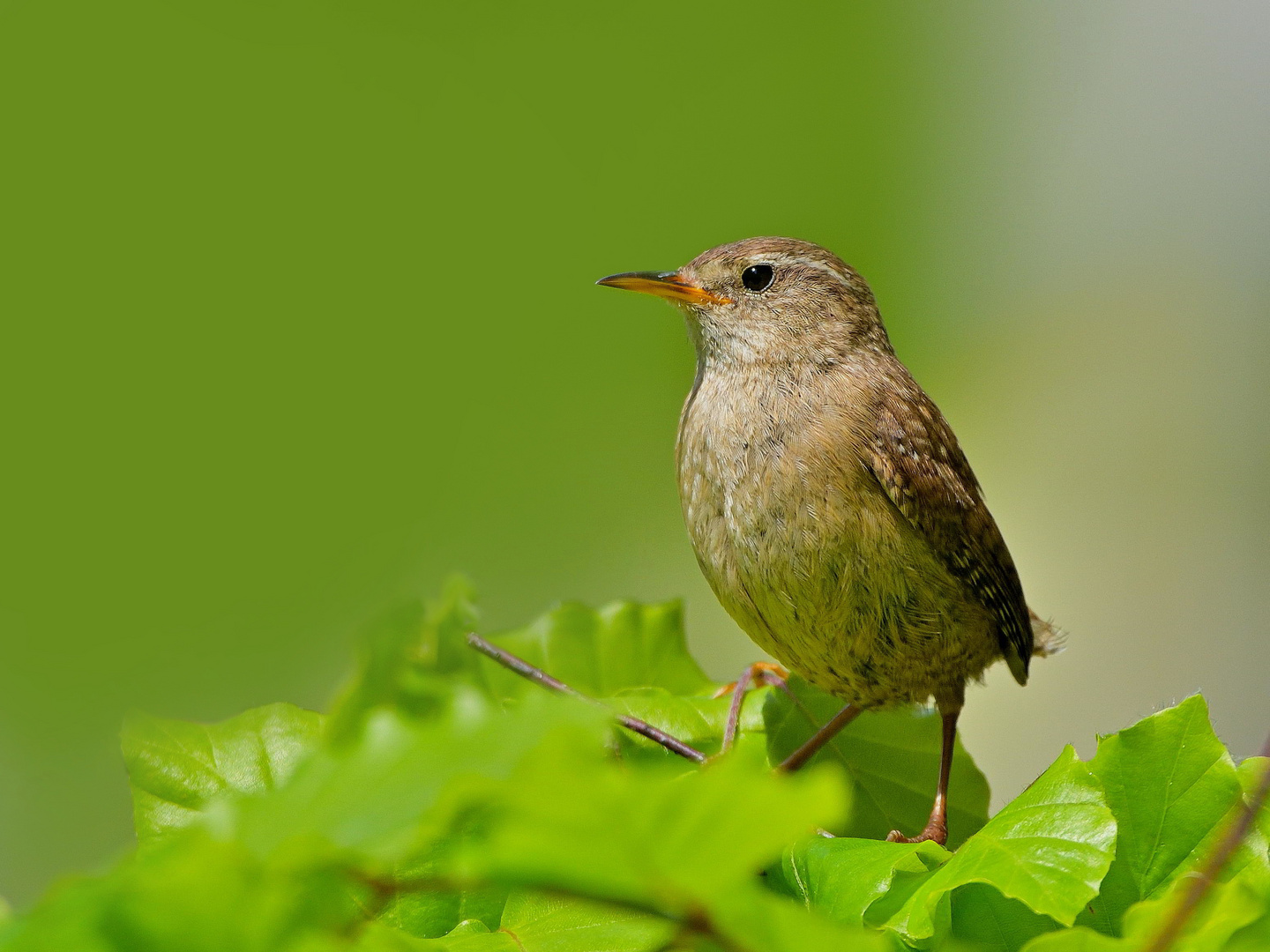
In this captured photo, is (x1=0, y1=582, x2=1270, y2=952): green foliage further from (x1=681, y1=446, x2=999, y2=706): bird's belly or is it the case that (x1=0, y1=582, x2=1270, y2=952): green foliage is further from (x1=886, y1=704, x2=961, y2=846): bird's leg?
(x1=681, y1=446, x2=999, y2=706): bird's belly

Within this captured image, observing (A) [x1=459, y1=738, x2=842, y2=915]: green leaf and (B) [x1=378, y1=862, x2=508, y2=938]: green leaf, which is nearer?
(A) [x1=459, y1=738, x2=842, y2=915]: green leaf

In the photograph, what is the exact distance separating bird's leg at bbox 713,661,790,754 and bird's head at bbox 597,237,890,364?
19.9 inches

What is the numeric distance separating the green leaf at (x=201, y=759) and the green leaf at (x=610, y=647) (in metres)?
0.31

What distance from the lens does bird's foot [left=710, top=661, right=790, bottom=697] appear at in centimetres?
105

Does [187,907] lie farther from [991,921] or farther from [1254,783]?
[1254,783]

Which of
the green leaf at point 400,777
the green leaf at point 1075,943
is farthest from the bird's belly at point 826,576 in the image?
the green leaf at point 400,777

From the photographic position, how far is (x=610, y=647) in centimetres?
105

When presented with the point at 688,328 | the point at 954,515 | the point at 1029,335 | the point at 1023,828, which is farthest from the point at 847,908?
the point at 1029,335

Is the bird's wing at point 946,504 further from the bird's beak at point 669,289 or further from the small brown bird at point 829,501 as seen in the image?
the bird's beak at point 669,289

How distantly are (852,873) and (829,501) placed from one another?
69cm

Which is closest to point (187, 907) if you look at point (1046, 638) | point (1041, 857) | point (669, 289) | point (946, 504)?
point (1041, 857)

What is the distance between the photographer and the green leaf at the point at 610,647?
1024 millimetres

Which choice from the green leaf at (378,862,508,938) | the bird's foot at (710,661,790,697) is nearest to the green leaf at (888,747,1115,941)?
the green leaf at (378,862,508,938)

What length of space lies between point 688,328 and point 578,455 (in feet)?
10.1
